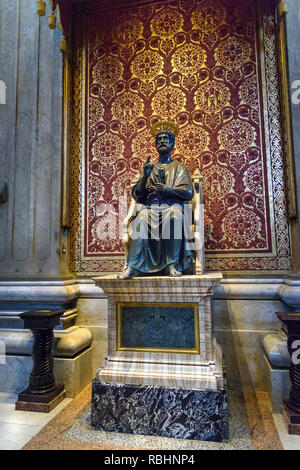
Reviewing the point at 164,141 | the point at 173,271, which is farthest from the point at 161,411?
the point at 164,141

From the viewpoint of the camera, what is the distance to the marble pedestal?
2051 millimetres

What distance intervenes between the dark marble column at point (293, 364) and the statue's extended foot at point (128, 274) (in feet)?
3.66

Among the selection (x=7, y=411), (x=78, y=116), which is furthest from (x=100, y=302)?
(x=78, y=116)

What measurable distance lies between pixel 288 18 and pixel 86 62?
A: 7.30 feet

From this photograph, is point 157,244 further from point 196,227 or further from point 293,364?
point 293,364

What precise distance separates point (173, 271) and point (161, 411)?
96 centimetres

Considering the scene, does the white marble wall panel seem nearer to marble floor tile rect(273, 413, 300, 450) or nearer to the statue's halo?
the statue's halo

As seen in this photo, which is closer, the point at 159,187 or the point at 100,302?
the point at 159,187

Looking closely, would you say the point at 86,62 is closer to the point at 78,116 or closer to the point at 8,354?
the point at 78,116

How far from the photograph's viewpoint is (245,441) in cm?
197

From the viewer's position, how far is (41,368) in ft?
8.29

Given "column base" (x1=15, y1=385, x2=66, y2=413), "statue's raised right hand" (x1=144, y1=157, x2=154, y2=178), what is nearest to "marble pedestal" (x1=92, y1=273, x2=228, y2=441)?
"column base" (x1=15, y1=385, x2=66, y2=413)

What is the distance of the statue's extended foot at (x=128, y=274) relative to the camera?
2.29m
